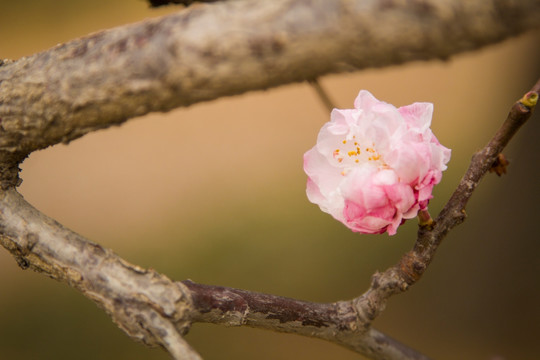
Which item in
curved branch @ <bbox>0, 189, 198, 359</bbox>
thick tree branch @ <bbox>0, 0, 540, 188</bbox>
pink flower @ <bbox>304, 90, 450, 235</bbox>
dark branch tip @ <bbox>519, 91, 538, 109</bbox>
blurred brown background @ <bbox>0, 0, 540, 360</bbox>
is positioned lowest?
curved branch @ <bbox>0, 189, 198, 359</bbox>

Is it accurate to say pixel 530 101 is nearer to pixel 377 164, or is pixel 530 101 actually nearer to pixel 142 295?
pixel 377 164

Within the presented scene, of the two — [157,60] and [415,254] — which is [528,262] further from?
[157,60]

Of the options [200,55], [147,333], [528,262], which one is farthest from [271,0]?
[528,262]

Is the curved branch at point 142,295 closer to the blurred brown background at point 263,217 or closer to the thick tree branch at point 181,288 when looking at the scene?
the thick tree branch at point 181,288

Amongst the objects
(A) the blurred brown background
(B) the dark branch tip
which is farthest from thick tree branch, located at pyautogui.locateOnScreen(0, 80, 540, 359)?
(A) the blurred brown background

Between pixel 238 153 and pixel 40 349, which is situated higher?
pixel 238 153

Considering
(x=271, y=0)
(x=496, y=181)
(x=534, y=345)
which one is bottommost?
(x=271, y=0)

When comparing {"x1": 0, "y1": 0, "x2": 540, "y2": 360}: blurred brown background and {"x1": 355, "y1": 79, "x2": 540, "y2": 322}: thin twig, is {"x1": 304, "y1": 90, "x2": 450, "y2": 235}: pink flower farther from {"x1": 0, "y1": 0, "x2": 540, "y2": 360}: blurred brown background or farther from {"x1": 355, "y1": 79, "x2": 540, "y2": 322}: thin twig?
{"x1": 0, "y1": 0, "x2": 540, "y2": 360}: blurred brown background
